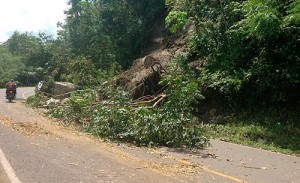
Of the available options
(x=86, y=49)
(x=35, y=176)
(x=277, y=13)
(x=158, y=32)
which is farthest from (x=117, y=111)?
(x=86, y=49)

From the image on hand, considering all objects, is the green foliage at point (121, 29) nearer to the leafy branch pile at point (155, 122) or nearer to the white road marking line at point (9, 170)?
the leafy branch pile at point (155, 122)

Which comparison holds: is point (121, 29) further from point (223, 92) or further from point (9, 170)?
point (9, 170)

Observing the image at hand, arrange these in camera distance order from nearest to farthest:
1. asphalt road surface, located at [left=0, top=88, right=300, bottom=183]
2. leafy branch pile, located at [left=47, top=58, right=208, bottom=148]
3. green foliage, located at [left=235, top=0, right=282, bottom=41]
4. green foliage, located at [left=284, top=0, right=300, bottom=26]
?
asphalt road surface, located at [left=0, top=88, right=300, bottom=183] < leafy branch pile, located at [left=47, top=58, right=208, bottom=148] < green foliage, located at [left=284, top=0, right=300, bottom=26] < green foliage, located at [left=235, top=0, right=282, bottom=41]

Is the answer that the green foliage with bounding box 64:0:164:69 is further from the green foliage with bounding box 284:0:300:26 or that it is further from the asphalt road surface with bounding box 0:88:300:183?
the asphalt road surface with bounding box 0:88:300:183

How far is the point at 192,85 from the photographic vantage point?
38.0 ft

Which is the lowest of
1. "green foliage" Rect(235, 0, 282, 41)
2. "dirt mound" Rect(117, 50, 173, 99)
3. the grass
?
the grass

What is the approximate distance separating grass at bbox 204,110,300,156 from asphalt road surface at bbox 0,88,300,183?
47.0 inches

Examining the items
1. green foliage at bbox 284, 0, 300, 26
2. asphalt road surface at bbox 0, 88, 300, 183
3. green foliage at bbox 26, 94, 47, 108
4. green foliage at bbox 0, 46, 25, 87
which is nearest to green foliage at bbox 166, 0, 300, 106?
green foliage at bbox 284, 0, 300, 26

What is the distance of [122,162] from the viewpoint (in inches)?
310

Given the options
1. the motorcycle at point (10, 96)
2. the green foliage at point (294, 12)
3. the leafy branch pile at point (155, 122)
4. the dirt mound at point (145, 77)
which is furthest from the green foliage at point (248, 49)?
the motorcycle at point (10, 96)

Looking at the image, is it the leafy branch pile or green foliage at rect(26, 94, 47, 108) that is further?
green foliage at rect(26, 94, 47, 108)

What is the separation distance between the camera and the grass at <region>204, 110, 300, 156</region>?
38.2ft

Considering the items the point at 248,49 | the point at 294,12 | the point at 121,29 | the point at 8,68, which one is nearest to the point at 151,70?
the point at 248,49

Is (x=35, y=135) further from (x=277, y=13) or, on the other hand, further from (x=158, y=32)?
(x=158, y=32)
